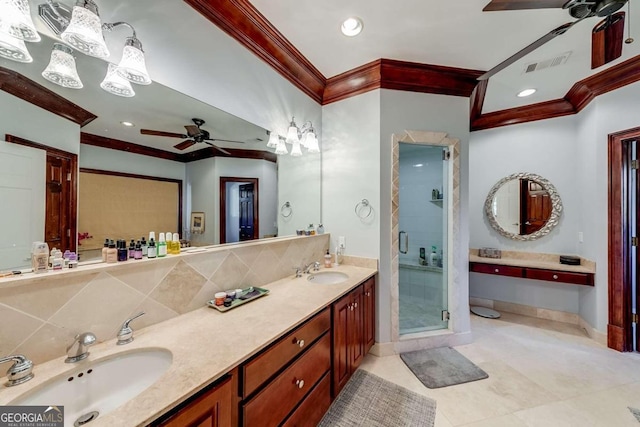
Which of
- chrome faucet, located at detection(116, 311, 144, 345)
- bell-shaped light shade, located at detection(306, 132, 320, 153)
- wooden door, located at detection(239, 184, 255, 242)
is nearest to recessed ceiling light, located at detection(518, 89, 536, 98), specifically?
bell-shaped light shade, located at detection(306, 132, 320, 153)

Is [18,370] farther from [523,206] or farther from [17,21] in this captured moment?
[523,206]

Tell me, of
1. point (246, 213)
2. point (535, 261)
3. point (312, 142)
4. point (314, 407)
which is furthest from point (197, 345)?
A: point (535, 261)

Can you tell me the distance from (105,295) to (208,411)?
71 cm

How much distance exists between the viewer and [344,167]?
257 centimetres

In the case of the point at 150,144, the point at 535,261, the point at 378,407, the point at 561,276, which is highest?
the point at 150,144

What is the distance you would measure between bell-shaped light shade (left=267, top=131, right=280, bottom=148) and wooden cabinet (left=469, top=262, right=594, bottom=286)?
119 inches

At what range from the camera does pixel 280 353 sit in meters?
1.17

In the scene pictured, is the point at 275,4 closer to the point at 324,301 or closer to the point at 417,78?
the point at 417,78

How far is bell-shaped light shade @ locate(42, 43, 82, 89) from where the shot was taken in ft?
3.21

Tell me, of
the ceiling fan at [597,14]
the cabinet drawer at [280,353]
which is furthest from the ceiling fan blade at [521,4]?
the cabinet drawer at [280,353]

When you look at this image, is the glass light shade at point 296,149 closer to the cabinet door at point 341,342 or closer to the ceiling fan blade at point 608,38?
the cabinet door at point 341,342

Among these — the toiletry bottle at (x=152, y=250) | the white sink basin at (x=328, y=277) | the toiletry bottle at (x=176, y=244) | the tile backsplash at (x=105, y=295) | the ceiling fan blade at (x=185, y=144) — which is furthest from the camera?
the white sink basin at (x=328, y=277)

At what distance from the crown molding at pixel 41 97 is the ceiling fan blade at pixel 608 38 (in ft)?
9.73

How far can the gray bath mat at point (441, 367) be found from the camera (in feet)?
6.59
